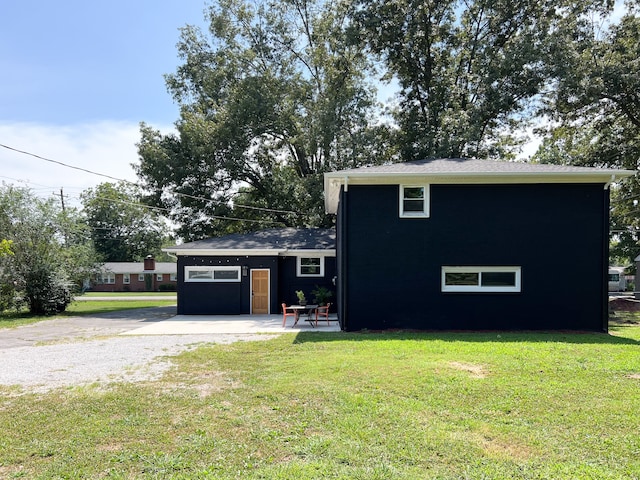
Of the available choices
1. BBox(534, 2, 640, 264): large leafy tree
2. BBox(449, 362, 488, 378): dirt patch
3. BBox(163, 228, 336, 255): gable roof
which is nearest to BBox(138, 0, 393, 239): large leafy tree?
BBox(163, 228, 336, 255): gable roof

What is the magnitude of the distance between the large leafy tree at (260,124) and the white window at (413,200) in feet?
32.3

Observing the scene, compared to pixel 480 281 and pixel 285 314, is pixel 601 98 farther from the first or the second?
pixel 285 314

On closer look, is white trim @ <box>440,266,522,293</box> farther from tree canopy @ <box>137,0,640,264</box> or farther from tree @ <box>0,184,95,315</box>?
tree @ <box>0,184,95,315</box>

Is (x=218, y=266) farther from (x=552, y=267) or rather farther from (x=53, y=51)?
(x=552, y=267)

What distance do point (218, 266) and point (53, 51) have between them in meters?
9.20

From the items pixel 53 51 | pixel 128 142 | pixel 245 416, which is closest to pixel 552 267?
pixel 245 416

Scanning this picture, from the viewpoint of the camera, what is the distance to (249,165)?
26.2m

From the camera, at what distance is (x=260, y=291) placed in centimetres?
1747

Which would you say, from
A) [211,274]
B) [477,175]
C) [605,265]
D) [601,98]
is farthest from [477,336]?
[601,98]

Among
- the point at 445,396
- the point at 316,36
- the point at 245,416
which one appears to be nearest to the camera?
the point at 245,416

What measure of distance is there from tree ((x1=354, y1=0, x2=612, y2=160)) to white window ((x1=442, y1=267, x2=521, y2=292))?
8.84 metres

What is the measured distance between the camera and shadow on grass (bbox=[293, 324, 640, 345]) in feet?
32.2

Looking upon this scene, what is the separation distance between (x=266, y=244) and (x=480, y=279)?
9.40 metres

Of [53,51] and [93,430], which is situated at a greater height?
[53,51]
